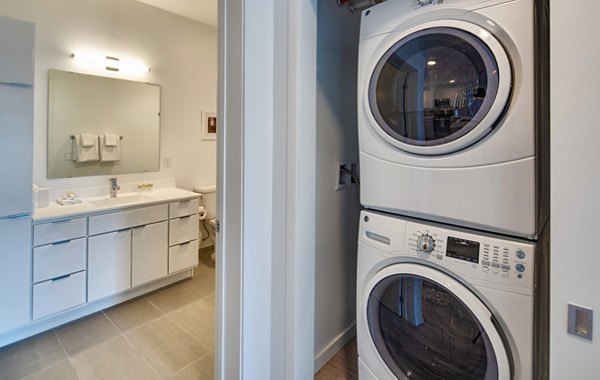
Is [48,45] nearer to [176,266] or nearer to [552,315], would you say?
[176,266]

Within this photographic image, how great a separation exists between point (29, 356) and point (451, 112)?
8.90 ft

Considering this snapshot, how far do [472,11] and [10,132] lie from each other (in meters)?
2.45

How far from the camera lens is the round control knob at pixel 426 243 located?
1097mm

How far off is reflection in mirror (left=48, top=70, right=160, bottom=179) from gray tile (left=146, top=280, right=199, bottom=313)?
1.20m

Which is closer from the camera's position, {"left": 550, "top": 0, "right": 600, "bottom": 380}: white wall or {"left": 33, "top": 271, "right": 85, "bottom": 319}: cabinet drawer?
{"left": 550, "top": 0, "right": 600, "bottom": 380}: white wall

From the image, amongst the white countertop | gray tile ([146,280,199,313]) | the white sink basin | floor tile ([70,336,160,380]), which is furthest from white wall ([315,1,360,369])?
the white sink basin

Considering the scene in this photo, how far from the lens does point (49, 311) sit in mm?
2057

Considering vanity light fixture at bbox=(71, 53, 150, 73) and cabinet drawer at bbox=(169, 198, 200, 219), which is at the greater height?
vanity light fixture at bbox=(71, 53, 150, 73)

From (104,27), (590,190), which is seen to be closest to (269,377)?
(590,190)

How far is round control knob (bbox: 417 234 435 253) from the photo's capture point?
3.60 feet

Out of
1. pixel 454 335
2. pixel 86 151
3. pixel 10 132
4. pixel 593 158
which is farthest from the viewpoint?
pixel 86 151

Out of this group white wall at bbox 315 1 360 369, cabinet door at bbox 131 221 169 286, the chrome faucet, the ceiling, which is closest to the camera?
white wall at bbox 315 1 360 369

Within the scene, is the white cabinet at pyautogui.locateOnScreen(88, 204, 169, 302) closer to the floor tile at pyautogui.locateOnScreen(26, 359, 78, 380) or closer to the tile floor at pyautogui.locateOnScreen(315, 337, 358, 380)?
the floor tile at pyautogui.locateOnScreen(26, 359, 78, 380)

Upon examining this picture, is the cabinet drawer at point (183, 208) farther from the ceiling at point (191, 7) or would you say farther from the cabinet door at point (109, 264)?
the ceiling at point (191, 7)
